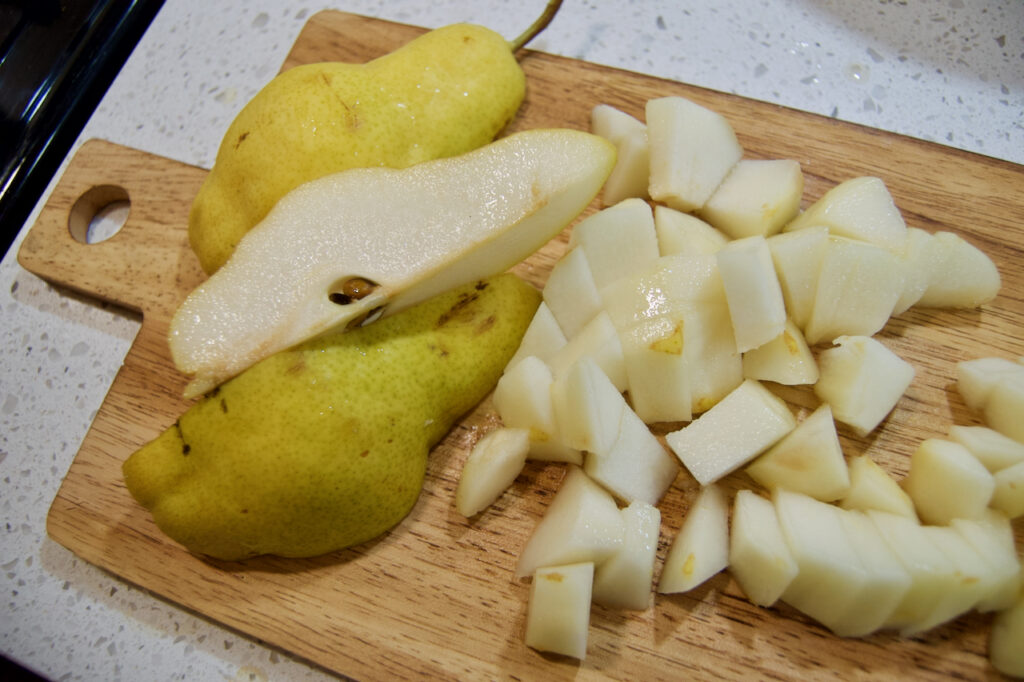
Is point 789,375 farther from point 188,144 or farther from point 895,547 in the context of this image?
point 188,144

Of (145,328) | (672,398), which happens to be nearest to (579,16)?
(672,398)

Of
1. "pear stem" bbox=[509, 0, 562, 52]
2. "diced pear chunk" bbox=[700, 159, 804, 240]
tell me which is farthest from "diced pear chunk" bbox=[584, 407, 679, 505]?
"pear stem" bbox=[509, 0, 562, 52]

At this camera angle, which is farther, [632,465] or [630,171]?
[630,171]

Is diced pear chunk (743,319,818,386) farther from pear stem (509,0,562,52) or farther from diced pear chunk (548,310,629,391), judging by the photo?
pear stem (509,0,562,52)

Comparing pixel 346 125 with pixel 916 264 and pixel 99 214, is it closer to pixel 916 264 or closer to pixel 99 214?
pixel 99 214

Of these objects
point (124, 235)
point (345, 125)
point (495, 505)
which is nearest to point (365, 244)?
point (345, 125)

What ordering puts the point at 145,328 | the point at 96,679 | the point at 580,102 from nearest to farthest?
the point at 96,679
the point at 145,328
the point at 580,102
